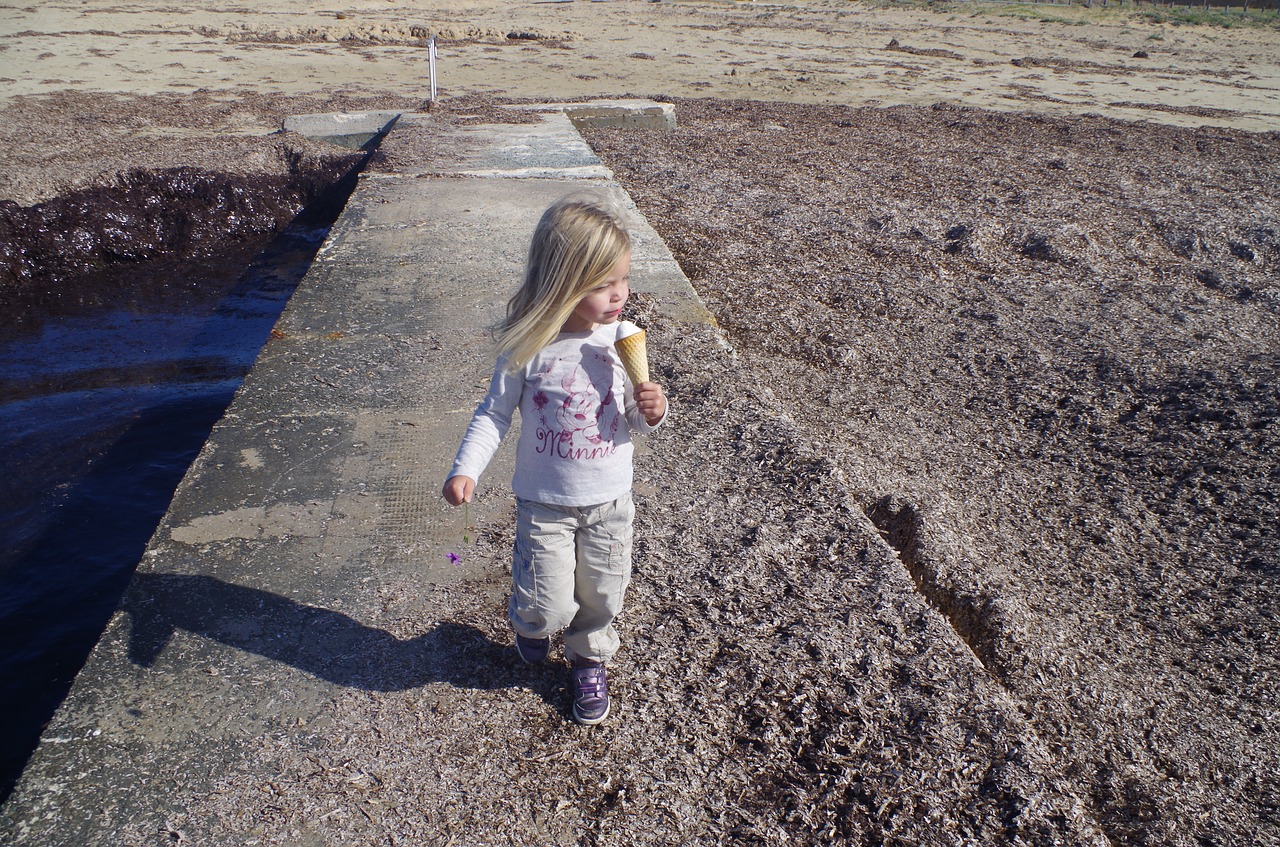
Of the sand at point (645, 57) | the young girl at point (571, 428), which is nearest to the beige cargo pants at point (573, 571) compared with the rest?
the young girl at point (571, 428)

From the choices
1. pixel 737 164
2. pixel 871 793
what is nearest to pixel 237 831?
pixel 871 793

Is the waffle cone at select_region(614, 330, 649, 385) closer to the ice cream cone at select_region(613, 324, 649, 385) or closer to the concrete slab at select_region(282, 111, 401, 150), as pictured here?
the ice cream cone at select_region(613, 324, 649, 385)

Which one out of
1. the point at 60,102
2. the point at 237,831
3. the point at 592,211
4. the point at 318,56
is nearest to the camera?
the point at 237,831

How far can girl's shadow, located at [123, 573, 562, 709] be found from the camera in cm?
212

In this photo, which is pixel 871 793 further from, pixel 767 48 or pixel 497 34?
pixel 497 34

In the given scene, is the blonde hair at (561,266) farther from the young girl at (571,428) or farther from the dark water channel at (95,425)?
the dark water channel at (95,425)

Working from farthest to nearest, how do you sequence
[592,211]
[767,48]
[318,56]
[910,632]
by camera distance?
1. [767,48]
2. [318,56]
3. [910,632]
4. [592,211]

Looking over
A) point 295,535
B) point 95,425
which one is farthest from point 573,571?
point 95,425

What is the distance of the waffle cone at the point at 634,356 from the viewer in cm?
195

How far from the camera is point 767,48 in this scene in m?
17.2

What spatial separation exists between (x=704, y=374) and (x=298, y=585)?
169cm

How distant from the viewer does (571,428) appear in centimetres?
197

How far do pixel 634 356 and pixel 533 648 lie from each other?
0.71m

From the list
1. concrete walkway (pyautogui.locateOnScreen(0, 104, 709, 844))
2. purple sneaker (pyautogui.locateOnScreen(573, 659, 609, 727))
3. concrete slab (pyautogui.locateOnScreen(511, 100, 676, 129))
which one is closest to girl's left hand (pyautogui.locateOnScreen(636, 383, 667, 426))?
purple sneaker (pyautogui.locateOnScreen(573, 659, 609, 727))
